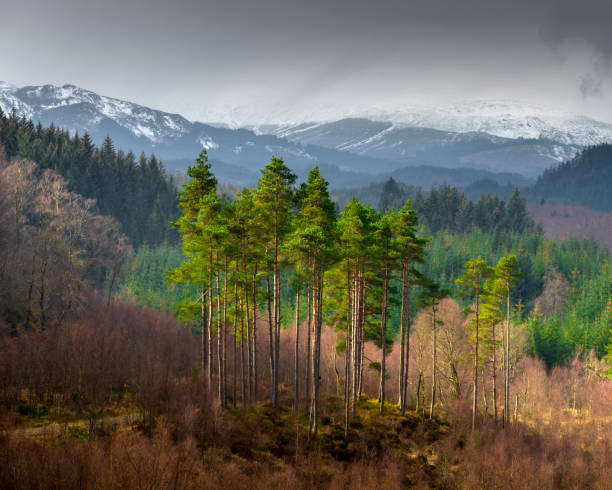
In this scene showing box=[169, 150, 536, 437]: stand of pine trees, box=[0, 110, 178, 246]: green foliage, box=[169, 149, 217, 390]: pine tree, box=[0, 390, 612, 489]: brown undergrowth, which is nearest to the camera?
box=[0, 390, 612, 489]: brown undergrowth

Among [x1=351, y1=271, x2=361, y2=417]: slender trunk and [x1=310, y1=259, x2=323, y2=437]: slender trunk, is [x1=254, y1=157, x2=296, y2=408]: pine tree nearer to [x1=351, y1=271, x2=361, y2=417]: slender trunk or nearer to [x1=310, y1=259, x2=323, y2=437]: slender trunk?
[x1=310, y1=259, x2=323, y2=437]: slender trunk

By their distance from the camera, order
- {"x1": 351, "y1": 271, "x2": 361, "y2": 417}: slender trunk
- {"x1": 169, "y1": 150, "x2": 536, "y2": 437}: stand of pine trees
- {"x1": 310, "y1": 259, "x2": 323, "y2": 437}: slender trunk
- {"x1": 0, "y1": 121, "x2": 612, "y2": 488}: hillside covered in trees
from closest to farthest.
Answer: {"x1": 0, "y1": 121, "x2": 612, "y2": 488}: hillside covered in trees, {"x1": 310, "y1": 259, "x2": 323, "y2": 437}: slender trunk, {"x1": 169, "y1": 150, "x2": 536, "y2": 437}: stand of pine trees, {"x1": 351, "y1": 271, "x2": 361, "y2": 417}: slender trunk

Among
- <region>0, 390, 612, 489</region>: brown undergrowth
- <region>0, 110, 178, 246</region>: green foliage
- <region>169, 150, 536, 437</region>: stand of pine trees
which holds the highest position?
<region>0, 110, 178, 246</region>: green foliage

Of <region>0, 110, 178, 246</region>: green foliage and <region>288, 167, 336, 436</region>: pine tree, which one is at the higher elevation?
<region>0, 110, 178, 246</region>: green foliage

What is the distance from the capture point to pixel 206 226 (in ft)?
86.2

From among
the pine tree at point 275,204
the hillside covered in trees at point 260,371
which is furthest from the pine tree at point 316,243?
the pine tree at point 275,204

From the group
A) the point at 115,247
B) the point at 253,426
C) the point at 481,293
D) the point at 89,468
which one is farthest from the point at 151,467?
the point at 115,247

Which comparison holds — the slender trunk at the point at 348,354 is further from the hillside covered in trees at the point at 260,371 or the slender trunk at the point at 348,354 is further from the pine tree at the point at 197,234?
the pine tree at the point at 197,234

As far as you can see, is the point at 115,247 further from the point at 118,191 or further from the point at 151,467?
the point at 151,467

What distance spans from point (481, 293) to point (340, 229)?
763 inches

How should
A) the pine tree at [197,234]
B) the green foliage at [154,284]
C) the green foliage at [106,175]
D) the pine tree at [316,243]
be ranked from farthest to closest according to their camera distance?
the green foliage at [106,175], the green foliage at [154,284], the pine tree at [197,234], the pine tree at [316,243]

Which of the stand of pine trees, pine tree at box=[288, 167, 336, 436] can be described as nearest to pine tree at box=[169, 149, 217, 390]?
the stand of pine trees

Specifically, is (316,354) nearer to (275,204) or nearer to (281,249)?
(281,249)

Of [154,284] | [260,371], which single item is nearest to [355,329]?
[260,371]
